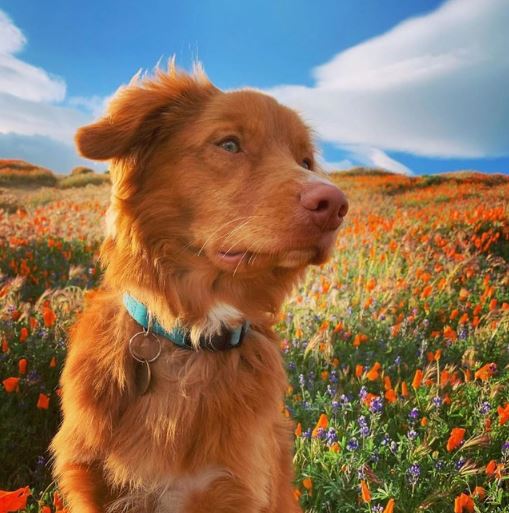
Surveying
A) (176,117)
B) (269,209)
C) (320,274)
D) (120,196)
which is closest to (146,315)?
(120,196)

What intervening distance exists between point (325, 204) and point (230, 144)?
0.68 m

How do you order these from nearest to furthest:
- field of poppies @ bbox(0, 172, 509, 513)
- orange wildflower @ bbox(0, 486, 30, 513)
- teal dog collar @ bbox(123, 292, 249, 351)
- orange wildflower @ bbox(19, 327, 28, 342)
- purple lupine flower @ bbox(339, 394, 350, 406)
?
orange wildflower @ bbox(0, 486, 30, 513) < teal dog collar @ bbox(123, 292, 249, 351) < field of poppies @ bbox(0, 172, 509, 513) < purple lupine flower @ bbox(339, 394, 350, 406) < orange wildflower @ bbox(19, 327, 28, 342)

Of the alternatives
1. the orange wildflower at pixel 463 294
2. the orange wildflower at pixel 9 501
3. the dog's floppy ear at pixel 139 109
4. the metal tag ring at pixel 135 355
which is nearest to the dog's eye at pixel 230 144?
the dog's floppy ear at pixel 139 109

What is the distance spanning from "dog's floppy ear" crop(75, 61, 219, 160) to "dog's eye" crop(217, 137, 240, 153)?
14.5 inches

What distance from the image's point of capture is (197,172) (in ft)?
8.00

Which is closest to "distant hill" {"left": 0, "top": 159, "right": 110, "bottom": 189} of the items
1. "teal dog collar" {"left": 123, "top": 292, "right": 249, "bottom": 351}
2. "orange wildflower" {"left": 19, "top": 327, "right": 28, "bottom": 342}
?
"orange wildflower" {"left": 19, "top": 327, "right": 28, "bottom": 342}

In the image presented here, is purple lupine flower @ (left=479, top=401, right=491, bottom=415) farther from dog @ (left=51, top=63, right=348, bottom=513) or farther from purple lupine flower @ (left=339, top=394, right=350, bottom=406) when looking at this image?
dog @ (left=51, top=63, right=348, bottom=513)

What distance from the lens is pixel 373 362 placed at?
432 cm

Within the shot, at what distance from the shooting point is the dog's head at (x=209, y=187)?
7.04ft

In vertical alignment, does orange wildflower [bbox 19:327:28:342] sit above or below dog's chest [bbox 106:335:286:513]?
below

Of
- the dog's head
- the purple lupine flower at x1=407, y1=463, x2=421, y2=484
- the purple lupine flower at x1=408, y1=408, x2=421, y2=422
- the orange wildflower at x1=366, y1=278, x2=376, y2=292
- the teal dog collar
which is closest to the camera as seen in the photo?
the dog's head

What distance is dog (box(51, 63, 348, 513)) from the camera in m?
2.17

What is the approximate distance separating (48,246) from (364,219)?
4.71m

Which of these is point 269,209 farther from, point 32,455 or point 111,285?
point 32,455
